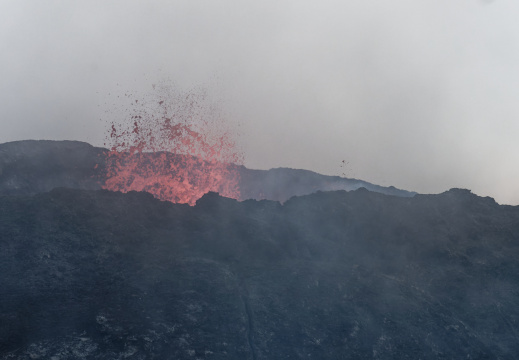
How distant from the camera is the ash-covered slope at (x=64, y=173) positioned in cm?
4078

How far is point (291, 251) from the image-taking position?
90.9 ft

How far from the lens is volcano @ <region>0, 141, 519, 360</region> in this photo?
18.5 m

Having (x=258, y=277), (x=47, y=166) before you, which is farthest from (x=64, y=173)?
(x=258, y=277)

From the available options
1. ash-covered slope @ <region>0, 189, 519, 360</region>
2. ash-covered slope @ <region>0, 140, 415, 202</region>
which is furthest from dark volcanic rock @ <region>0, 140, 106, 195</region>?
ash-covered slope @ <region>0, 189, 519, 360</region>

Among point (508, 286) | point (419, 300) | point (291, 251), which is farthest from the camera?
point (291, 251)

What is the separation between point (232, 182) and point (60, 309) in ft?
127

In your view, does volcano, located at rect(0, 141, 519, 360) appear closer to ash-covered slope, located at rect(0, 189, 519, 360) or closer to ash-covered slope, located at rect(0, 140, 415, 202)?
ash-covered slope, located at rect(0, 189, 519, 360)

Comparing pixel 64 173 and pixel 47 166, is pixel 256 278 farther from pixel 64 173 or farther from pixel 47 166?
pixel 47 166

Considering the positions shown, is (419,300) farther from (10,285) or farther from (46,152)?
(46,152)

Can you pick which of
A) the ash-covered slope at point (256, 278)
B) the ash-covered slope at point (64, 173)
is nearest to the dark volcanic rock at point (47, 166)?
the ash-covered slope at point (64, 173)

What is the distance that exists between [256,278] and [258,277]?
0.50 ft

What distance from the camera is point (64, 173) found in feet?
145

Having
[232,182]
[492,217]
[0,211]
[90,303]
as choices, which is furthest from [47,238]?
[232,182]

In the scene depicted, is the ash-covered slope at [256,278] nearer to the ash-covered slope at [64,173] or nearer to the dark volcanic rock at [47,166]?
the dark volcanic rock at [47,166]
